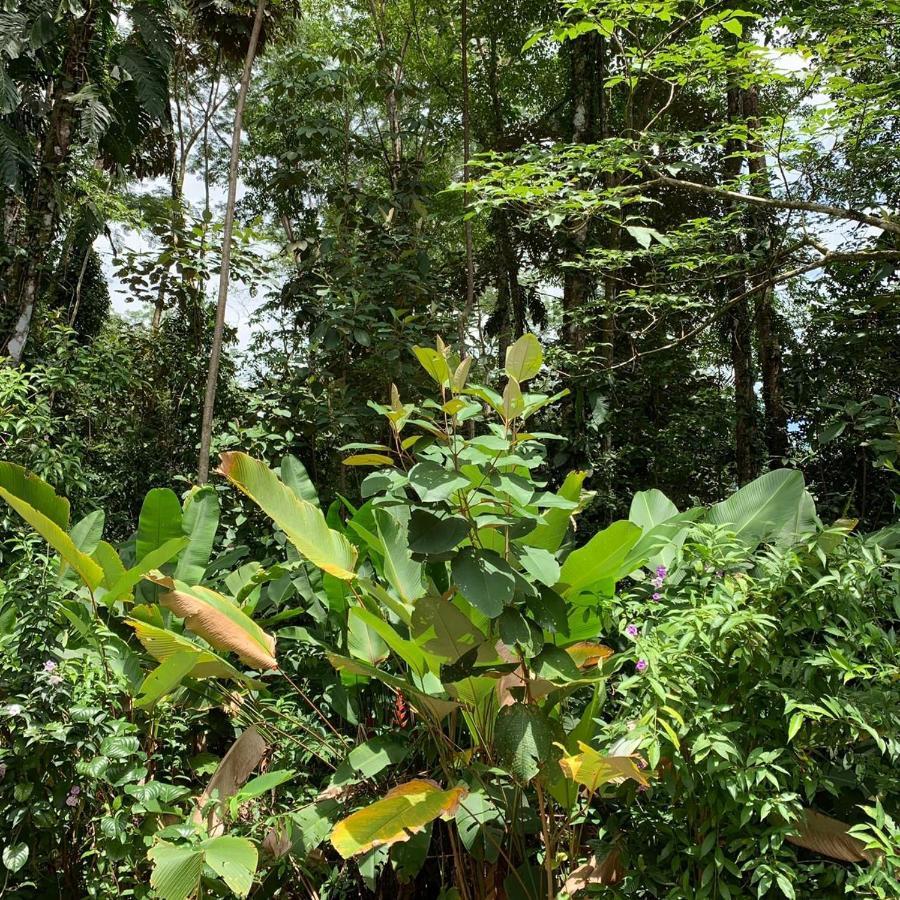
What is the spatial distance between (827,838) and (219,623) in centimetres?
200

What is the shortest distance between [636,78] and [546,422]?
2.94 m

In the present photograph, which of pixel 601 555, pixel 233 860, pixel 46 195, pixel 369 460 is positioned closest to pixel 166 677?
pixel 233 860

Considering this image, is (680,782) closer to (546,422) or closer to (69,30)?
(546,422)

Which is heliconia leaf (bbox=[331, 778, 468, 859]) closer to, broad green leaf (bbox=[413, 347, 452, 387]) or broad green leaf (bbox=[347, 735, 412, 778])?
broad green leaf (bbox=[347, 735, 412, 778])

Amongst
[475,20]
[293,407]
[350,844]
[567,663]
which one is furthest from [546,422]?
[475,20]

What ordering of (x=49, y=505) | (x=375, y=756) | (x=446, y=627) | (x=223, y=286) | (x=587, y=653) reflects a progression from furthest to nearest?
(x=223, y=286), (x=49, y=505), (x=375, y=756), (x=587, y=653), (x=446, y=627)

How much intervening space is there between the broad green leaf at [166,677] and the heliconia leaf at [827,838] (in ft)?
6.12

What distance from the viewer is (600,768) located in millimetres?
1946

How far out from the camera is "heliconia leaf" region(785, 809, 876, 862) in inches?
76.6

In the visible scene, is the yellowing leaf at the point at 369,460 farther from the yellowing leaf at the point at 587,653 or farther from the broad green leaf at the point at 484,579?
the yellowing leaf at the point at 587,653

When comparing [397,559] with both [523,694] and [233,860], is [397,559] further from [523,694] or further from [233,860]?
[233,860]

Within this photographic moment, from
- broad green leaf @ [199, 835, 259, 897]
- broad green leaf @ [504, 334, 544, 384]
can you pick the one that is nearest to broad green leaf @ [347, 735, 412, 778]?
broad green leaf @ [199, 835, 259, 897]

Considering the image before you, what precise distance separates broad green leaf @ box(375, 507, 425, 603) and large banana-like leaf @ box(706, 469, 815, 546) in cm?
118

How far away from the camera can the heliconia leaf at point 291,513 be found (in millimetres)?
2434
